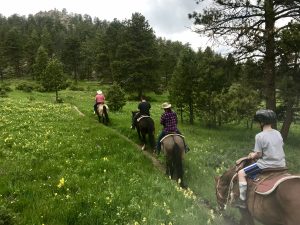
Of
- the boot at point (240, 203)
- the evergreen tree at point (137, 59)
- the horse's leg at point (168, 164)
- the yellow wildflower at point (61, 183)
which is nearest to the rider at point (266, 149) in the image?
the boot at point (240, 203)

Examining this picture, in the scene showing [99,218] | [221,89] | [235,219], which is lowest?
[235,219]

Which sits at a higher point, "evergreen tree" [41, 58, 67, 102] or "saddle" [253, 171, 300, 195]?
"evergreen tree" [41, 58, 67, 102]

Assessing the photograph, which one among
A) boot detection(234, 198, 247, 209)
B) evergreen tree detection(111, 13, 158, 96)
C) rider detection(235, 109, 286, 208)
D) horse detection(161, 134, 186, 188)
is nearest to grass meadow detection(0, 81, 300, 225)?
horse detection(161, 134, 186, 188)

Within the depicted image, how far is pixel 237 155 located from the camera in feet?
63.1

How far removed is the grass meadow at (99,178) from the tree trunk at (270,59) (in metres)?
3.05

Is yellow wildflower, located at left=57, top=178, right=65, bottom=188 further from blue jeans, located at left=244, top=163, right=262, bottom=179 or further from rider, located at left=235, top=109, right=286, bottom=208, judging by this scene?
blue jeans, located at left=244, top=163, right=262, bottom=179

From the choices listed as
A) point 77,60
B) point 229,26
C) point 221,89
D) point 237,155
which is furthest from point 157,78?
point 77,60

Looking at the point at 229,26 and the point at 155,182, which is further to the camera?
the point at 229,26

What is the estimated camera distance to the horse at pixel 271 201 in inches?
310

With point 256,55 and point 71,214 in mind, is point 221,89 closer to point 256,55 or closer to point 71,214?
point 256,55

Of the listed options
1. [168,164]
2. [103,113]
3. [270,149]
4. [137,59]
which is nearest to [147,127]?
[168,164]

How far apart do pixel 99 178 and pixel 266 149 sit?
6047 mm

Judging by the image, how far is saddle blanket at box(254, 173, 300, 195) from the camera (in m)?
8.24

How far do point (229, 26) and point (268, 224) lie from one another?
1609cm
